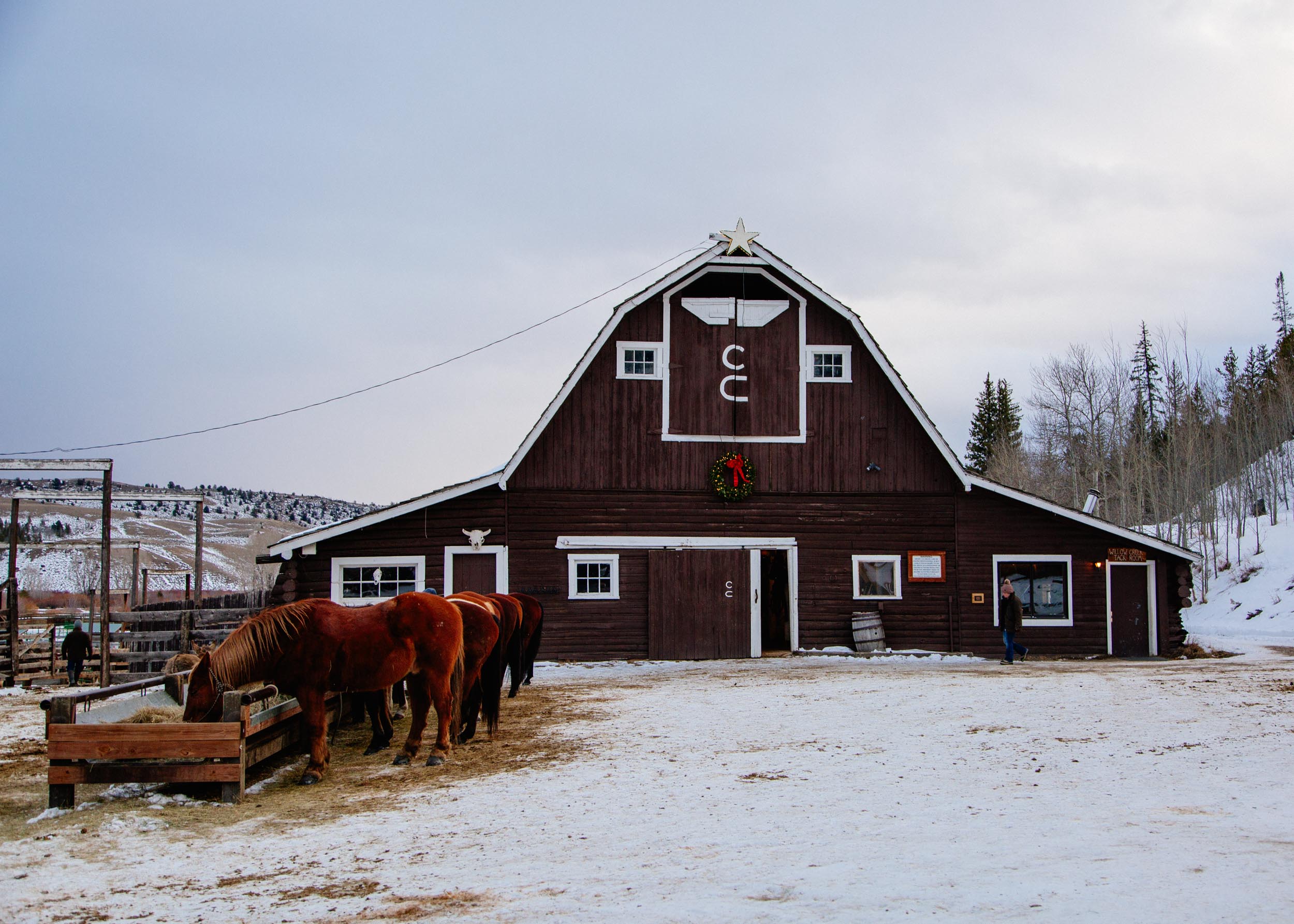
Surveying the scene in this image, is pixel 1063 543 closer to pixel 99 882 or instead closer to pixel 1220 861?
pixel 1220 861

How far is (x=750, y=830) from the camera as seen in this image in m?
6.13

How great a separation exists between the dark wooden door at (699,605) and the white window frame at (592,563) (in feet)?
1.96

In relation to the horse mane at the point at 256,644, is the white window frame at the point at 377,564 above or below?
above

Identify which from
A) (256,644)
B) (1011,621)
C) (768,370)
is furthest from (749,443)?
(256,644)

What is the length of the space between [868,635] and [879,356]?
16.7 feet

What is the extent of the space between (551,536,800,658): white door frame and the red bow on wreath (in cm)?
104

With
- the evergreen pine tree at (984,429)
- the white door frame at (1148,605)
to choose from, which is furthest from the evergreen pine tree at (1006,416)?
the white door frame at (1148,605)

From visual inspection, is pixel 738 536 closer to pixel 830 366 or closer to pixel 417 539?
pixel 830 366

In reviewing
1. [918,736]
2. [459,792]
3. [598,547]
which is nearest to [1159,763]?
[918,736]

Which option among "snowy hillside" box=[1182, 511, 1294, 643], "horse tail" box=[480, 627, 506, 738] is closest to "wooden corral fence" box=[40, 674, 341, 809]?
"horse tail" box=[480, 627, 506, 738]

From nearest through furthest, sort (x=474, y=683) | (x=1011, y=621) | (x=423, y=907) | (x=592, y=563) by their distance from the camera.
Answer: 1. (x=423, y=907)
2. (x=474, y=683)
3. (x=1011, y=621)
4. (x=592, y=563)

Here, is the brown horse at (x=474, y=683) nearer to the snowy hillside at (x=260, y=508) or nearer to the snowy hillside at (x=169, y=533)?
the snowy hillside at (x=169, y=533)

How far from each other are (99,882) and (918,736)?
22.0 feet

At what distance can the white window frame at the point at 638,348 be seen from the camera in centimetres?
1856
